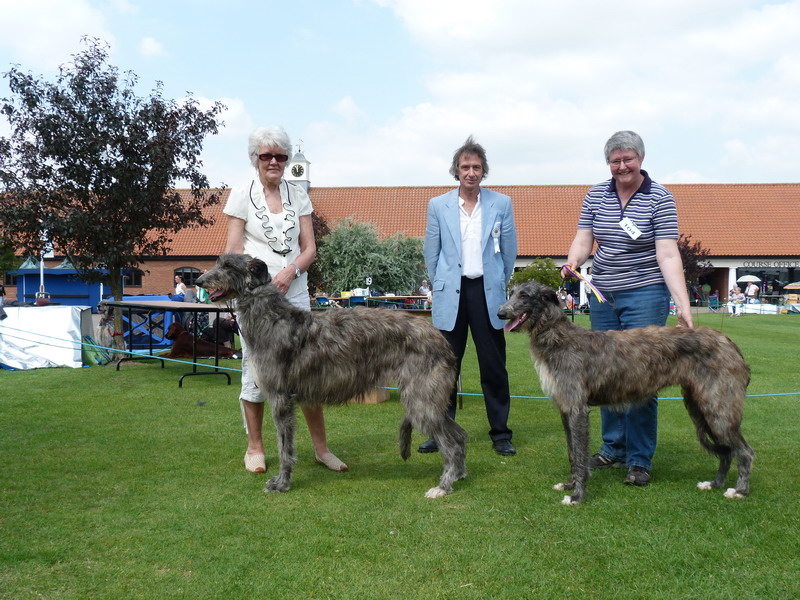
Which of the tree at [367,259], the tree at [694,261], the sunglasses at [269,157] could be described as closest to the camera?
the sunglasses at [269,157]

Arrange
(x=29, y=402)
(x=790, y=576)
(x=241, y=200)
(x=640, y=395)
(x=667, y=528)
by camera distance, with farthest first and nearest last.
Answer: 1. (x=29, y=402)
2. (x=241, y=200)
3. (x=640, y=395)
4. (x=667, y=528)
5. (x=790, y=576)

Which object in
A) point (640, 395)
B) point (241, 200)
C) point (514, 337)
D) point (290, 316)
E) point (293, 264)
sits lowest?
point (514, 337)

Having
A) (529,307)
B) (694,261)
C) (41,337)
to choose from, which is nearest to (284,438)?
(529,307)

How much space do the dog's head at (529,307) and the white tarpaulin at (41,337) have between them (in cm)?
991

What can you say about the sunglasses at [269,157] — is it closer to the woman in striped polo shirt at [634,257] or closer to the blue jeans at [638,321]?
the woman in striped polo shirt at [634,257]

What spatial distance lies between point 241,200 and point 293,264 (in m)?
0.67

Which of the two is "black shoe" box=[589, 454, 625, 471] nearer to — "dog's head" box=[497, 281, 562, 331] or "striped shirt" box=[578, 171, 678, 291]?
"striped shirt" box=[578, 171, 678, 291]

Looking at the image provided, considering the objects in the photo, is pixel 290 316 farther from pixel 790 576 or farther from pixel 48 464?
pixel 790 576

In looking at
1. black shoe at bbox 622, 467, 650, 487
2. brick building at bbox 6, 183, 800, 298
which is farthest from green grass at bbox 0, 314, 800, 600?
brick building at bbox 6, 183, 800, 298

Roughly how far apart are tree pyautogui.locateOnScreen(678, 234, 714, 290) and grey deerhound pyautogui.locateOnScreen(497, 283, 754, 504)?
136 ft

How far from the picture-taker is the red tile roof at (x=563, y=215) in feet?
155

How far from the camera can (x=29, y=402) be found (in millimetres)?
8516

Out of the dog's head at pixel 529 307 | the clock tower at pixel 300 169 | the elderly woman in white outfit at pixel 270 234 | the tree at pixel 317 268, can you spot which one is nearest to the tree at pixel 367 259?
the tree at pixel 317 268

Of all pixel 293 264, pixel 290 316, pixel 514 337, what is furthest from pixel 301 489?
pixel 514 337
